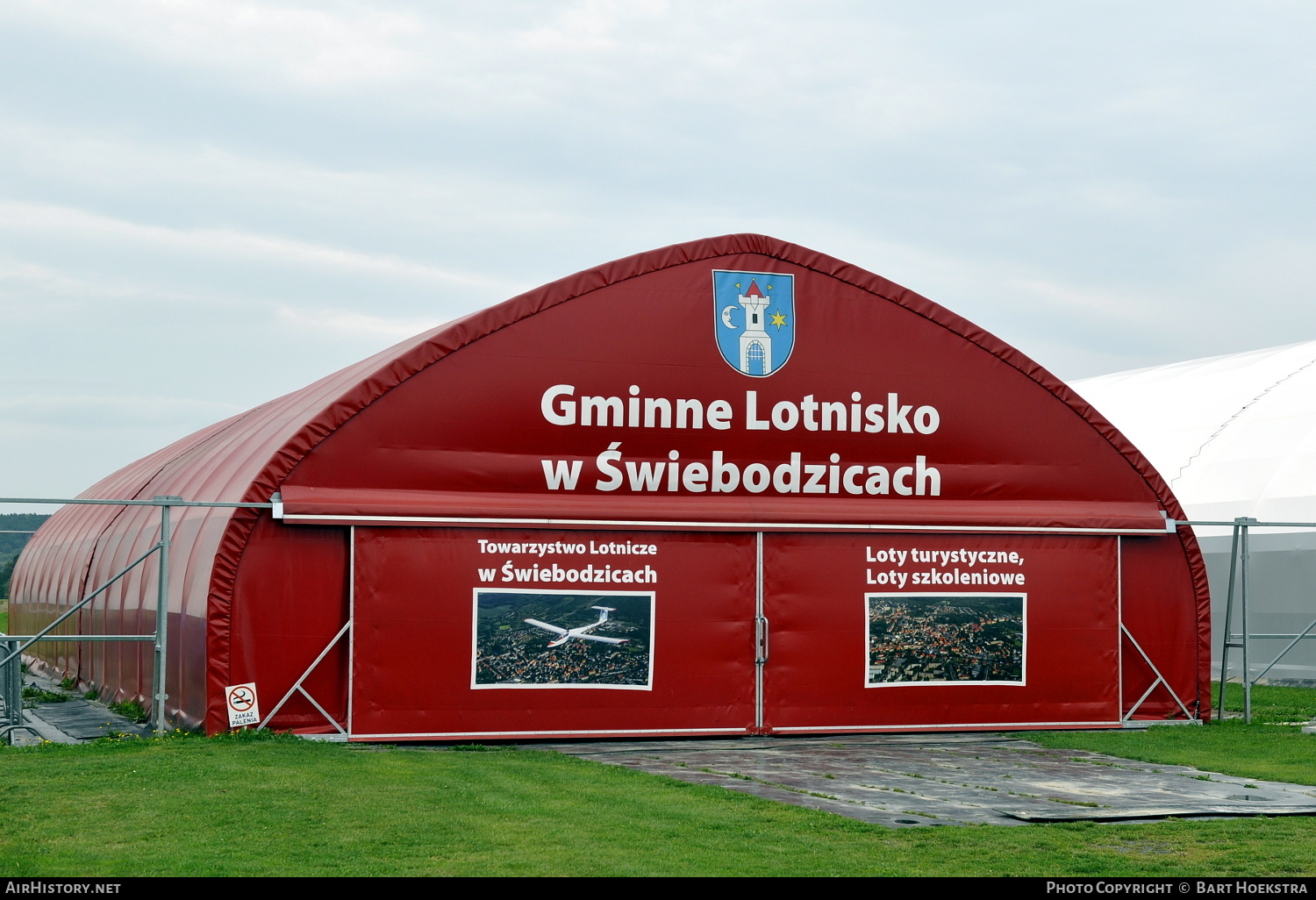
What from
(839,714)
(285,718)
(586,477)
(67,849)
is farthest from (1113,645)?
(67,849)

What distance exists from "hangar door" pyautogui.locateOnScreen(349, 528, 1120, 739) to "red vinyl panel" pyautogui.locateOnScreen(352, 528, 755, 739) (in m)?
0.02

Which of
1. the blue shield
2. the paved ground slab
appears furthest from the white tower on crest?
the paved ground slab

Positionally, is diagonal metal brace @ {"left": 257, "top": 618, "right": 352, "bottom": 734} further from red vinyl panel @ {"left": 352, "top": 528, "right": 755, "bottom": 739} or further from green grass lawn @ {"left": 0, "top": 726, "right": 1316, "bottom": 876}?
green grass lawn @ {"left": 0, "top": 726, "right": 1316, "bottom": 876}

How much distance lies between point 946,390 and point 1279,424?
13050 millimetres

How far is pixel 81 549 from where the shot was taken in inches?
972

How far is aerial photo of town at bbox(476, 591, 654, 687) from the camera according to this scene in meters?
16.0

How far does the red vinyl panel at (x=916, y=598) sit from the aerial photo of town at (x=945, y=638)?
10 cm

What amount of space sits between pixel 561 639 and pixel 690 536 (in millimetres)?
1881

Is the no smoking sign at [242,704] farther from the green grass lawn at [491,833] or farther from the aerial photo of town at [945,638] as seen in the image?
the aerial photo of town at [945,638]

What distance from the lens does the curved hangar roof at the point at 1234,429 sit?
2634cm

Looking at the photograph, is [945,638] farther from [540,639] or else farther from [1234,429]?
[1234,429]

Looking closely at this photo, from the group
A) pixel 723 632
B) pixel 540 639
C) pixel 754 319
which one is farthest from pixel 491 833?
pixel 754 319

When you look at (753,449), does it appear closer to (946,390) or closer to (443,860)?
(946,390)

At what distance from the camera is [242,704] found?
14875mm
